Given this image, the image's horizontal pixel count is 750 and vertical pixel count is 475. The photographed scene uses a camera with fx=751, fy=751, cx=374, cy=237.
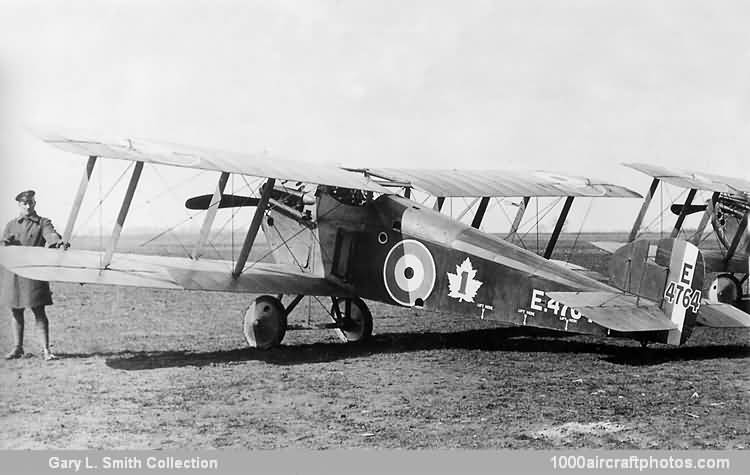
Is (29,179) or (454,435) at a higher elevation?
(29,179)

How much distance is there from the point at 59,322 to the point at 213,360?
136 inches

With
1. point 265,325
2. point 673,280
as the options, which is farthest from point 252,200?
point 673,280

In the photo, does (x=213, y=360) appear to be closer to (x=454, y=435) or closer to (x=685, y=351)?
(x=454, y=435)

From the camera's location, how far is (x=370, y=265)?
28.4 feet

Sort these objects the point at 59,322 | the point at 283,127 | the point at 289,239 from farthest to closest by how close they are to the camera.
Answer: the point at 283,127 < the point at 59,322 < the point at 289,239

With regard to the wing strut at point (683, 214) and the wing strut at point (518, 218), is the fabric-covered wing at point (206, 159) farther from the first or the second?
the wing strut at point (683, 214)

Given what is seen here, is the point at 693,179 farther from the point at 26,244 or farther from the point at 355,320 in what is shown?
the point at 26,244

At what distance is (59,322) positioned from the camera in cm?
1009

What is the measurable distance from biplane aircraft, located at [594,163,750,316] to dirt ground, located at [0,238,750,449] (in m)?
2.46

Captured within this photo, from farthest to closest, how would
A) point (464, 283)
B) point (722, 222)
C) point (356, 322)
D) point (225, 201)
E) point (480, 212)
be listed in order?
1. point (722, 222)
2. point (480, 212)
3. point (225, 201)
4. point (356, 322)
5. point (464, 283)

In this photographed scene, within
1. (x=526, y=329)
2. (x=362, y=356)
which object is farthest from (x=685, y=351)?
(x=362, y=356)

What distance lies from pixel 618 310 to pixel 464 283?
64.1 inches

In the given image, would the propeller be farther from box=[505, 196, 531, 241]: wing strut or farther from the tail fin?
the tail fin

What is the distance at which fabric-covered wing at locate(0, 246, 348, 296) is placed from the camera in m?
7.16
